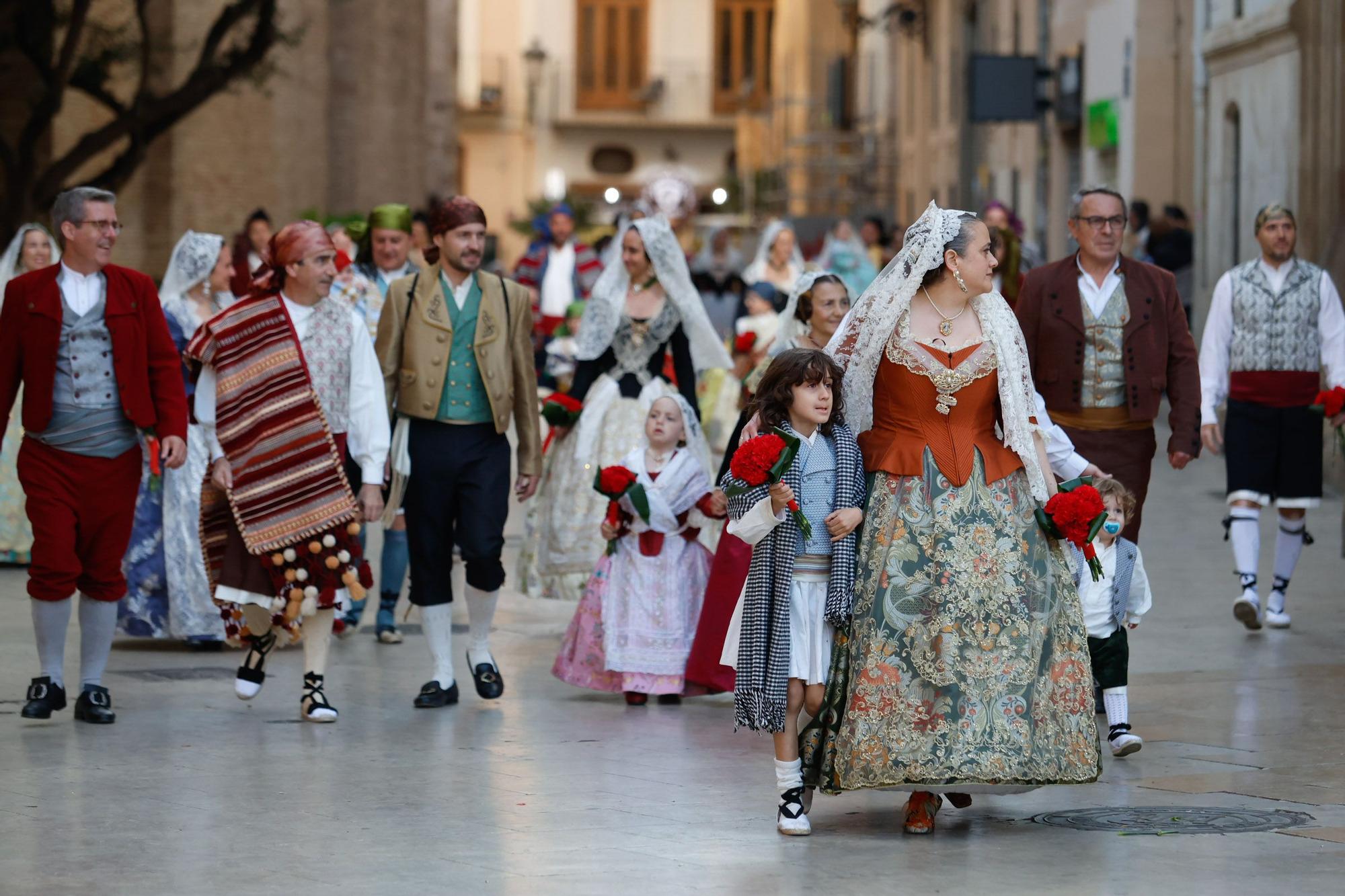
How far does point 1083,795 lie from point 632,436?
3.78m

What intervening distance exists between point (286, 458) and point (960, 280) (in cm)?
298

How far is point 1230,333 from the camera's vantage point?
11.1 m

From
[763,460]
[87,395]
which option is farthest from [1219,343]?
[87,395]

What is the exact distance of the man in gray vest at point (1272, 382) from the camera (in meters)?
10.9

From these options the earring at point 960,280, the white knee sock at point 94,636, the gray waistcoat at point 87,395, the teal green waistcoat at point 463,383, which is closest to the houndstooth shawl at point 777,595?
the earring at point 960,280

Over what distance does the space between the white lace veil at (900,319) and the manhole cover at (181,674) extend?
13.0ft

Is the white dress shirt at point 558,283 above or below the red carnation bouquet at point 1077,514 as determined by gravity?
above

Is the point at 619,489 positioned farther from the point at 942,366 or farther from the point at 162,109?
the point at 162,109

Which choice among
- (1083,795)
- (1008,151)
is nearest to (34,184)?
(1083,795)

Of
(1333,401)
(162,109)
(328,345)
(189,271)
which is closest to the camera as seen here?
(328,345)

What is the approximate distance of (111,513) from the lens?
8.47 meters

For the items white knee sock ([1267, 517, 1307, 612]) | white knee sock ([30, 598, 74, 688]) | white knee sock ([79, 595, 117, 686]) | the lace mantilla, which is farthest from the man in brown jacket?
white knee sock ([30, 598, 74, 688])

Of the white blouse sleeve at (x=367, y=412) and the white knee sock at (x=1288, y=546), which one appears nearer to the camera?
the white blouse sleeve at (x=367, y=412)

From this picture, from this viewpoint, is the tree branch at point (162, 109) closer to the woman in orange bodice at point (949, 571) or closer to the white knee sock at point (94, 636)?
the white knee sock at point (94, 636)
